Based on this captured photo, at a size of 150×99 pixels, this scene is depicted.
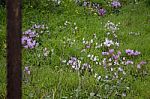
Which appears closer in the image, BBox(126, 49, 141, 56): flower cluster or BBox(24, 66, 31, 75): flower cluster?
BBox(24, 66, 31, 75): flower cluster

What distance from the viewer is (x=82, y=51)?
8.20 meters

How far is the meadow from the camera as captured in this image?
6.54 m

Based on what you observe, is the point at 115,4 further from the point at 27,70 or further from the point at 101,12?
the point at 27,70

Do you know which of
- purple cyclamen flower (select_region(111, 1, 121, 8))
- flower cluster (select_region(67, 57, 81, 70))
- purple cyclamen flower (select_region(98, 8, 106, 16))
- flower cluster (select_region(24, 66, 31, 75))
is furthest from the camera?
purple cyclamen flower (select_region(111, 1, 121, 8))

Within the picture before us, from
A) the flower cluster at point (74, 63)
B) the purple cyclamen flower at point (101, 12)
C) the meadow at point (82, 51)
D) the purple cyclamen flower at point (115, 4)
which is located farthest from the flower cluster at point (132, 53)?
the purple cyclamen flower at point (115, 4)

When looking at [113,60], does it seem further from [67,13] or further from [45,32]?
[67,13]

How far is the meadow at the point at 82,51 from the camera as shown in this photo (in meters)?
6.54

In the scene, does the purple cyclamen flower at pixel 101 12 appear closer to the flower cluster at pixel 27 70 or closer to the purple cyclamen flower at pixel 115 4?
the purple cyclamen flower at pixel 115 4

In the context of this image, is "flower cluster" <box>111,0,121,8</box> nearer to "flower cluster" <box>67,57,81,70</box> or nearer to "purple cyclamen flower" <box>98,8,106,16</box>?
"purple cyclamen flower" <box>98,8,106,16</box>

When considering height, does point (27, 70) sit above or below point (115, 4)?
below

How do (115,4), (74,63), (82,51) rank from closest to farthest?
(74,63)
(82,51)
(115,4)

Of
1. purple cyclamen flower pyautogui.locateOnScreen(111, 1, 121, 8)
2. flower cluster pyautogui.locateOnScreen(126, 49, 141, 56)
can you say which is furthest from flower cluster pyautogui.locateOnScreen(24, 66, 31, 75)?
purple cyclamen flower pyautogui.locateOnScreen(111, 1, 121, 8)

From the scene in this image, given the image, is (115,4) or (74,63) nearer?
(74,63)

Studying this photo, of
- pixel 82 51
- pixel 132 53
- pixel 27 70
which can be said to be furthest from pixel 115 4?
pixel 27 70
